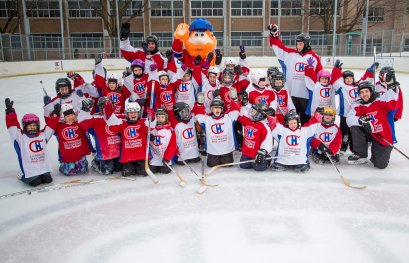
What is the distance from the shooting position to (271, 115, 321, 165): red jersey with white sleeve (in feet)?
12.6

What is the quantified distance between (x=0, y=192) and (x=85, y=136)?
0.97 meters

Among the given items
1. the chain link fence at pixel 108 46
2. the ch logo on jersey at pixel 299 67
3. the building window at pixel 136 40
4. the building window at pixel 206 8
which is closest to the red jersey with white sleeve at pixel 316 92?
the ch logo on jersey at pixel 299 67

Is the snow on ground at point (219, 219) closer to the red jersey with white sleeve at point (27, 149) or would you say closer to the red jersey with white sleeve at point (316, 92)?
the red jersey with white sleeve at point (27, 149)

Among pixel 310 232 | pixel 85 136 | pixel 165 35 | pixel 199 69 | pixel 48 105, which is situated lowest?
pixel 310 232

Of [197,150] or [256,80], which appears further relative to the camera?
[256,80]

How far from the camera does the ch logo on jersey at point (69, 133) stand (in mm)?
3812

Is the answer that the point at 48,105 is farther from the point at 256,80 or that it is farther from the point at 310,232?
the point at 310,232

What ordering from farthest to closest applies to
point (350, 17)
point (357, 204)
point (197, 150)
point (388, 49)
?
point (350, 17)
point (388, 49)
point (197, 150)
point (357, 204)

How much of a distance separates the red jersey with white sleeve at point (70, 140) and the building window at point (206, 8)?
23957 millimetres

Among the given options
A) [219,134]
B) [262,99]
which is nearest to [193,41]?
[262,99]

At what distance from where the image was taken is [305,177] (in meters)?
3.73

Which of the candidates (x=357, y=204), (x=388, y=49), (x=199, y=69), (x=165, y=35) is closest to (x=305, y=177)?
(x=357, y=204)

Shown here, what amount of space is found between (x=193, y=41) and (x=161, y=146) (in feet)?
6.98

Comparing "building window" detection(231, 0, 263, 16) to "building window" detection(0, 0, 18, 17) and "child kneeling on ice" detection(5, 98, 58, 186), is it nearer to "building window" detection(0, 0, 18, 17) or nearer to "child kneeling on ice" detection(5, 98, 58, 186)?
"building window" detection(0, 0, 18, 17)
